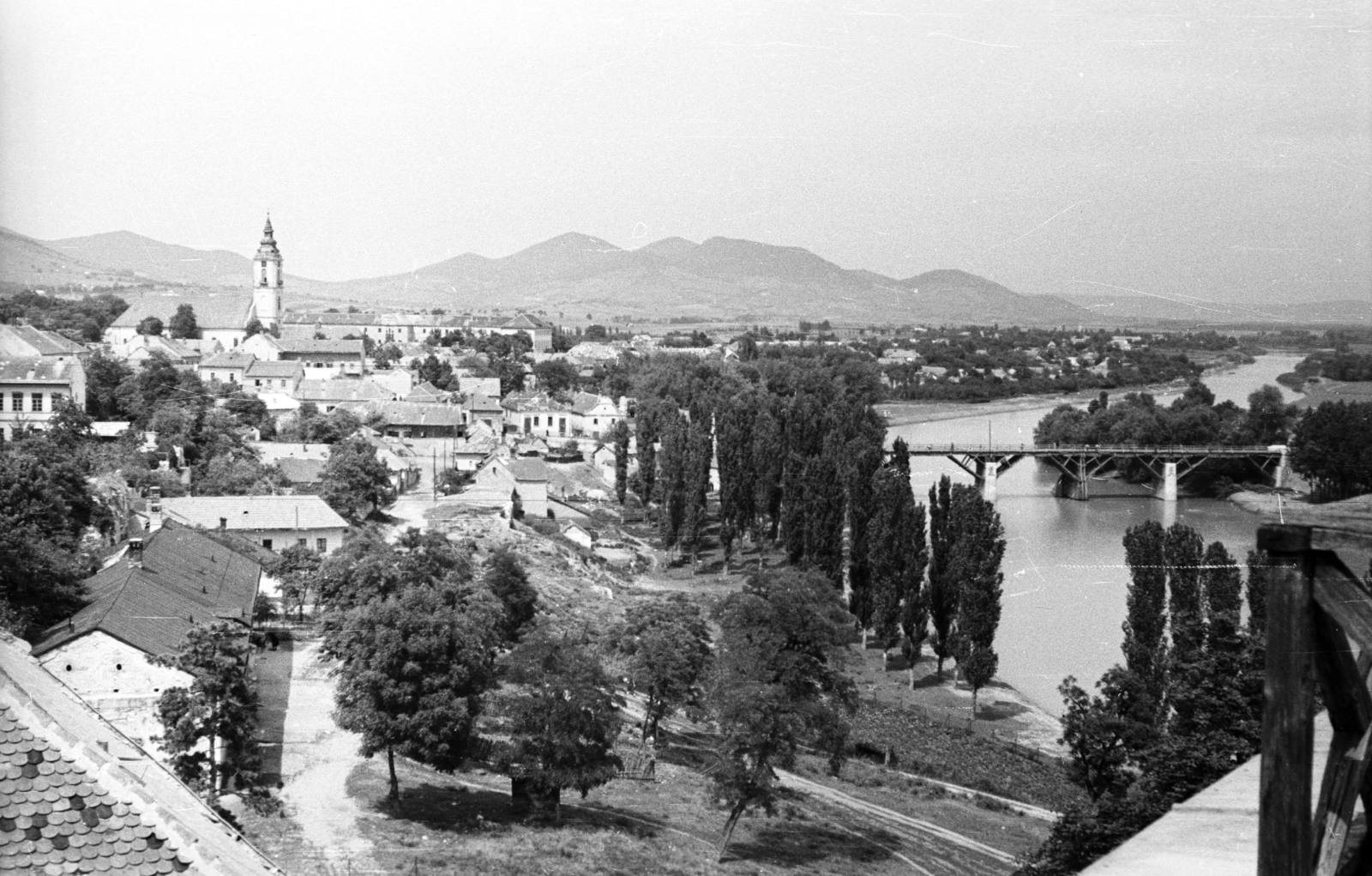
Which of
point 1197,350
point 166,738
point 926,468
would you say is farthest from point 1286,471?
point 1197,350

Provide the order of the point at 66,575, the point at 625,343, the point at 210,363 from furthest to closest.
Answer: the point at 625,343 → the point at 210,363 → the point at 66,575

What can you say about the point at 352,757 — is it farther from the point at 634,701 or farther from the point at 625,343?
the point at 625,343

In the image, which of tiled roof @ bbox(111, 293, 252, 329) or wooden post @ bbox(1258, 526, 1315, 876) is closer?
wooden post @ bbox(1258, 526, 1315, 876)

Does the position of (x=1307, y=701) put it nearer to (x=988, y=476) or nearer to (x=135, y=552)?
(x=135, y=552)

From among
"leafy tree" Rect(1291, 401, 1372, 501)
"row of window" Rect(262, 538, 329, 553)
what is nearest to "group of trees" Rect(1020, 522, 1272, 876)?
"leafy tree" Rect(1291, 401, 1372, 501)

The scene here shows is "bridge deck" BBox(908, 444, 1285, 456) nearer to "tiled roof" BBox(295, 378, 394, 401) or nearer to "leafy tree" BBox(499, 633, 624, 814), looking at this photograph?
"tiled roof" BBox(295, 378, 394, 401)
